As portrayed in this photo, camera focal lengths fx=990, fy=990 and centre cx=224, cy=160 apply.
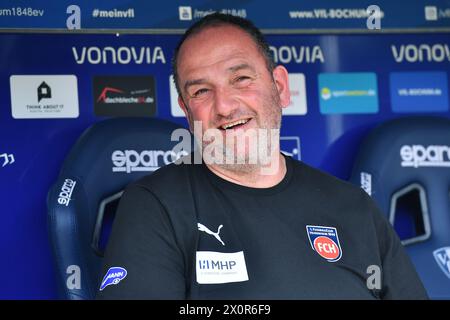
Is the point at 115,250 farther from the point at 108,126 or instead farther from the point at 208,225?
the point at 108,126

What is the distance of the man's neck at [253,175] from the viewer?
2.81 m

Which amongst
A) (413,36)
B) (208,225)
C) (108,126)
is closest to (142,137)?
(108,126)

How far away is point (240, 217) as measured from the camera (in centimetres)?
266

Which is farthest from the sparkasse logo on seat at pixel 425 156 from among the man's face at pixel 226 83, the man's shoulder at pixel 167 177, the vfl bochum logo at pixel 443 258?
the man's shoulder at pixel 167 177

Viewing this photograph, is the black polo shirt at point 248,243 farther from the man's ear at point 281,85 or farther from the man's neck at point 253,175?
the man's ear at point 281,85

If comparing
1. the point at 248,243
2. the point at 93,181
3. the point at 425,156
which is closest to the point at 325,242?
the point at 248,243

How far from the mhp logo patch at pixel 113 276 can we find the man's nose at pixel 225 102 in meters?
0.58

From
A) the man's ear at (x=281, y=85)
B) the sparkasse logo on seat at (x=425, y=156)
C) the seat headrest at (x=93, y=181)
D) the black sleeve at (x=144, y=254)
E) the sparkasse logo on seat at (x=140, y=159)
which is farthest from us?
the sparkasse logo on seat at (x=425, y=156)

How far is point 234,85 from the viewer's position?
2.87 m

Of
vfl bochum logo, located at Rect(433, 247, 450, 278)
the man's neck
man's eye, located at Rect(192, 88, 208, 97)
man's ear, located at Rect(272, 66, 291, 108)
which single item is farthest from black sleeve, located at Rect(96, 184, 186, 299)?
vfl bochum logo, located at Rect(433, 247, 450, 278)

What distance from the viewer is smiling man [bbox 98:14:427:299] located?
2.52 metres

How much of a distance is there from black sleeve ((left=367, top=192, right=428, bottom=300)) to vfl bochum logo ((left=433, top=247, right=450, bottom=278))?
0.85 meters

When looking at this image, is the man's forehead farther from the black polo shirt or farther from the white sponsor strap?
the white sponsor strap

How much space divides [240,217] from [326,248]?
0.82ft
